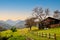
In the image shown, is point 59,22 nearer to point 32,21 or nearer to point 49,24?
point 49,24

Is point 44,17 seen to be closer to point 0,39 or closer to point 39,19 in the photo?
point 39,19

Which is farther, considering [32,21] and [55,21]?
[32,21]

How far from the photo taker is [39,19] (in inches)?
3930

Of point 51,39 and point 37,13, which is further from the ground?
point 37,13

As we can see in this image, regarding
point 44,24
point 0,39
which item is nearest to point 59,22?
point 44,24

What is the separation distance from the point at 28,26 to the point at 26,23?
2.71 meters

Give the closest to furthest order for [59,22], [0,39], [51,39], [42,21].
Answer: [51,39], [0,39], [59,22], [42,21]

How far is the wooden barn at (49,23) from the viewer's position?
9025 centimetres

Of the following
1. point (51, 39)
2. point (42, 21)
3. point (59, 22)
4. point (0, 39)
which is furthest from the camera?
point (42, 21)

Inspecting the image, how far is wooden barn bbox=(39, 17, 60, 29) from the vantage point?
9025cm

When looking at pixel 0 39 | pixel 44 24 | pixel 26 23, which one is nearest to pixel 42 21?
pixel 44 24

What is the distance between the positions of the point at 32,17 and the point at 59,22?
17.4 m

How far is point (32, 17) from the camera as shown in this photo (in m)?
101

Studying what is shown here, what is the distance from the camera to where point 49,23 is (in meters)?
93.2
